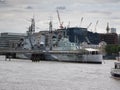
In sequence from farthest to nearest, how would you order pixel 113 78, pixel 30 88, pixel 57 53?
pixel 57 53, pixel 113 78, pixel 30 88

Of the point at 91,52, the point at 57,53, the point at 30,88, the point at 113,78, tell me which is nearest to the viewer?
the point at 30,88

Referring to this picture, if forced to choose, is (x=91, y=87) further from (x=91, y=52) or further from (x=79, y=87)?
(x=91, y=52)

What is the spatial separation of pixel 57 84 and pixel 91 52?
4048 inches

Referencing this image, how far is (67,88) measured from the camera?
218ft

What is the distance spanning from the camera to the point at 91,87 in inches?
2692

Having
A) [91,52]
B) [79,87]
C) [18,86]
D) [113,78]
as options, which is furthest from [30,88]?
[91,52]

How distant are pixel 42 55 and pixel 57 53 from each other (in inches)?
423

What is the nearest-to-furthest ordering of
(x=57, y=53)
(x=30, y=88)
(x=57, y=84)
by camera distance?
(x=30, y=88)
(x=57, y=84)
(x=57, y=53)

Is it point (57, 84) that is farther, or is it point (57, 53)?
point (57, 53)

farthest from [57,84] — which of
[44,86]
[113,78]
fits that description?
[113,78]

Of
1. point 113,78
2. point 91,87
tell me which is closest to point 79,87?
point 91,87

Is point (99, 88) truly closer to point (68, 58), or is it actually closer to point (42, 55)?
point (68, 58)

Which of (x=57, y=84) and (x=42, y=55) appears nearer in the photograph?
(x=57, y=84)

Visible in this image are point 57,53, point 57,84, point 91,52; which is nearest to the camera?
point 57,84
